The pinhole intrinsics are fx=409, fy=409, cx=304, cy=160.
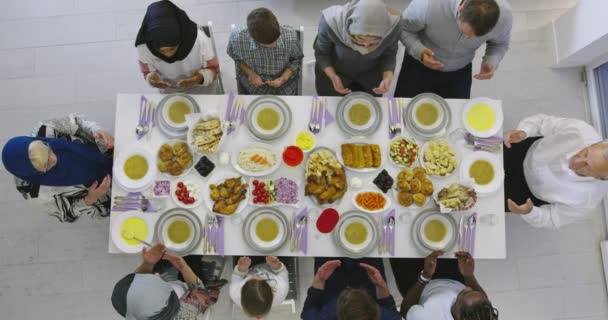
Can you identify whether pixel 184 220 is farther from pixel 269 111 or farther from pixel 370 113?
pixel 370 113

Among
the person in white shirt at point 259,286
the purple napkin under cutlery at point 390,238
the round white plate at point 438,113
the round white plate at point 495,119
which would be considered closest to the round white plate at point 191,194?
the person in white shirt at point 259,286

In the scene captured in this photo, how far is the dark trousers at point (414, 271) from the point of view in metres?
2.44

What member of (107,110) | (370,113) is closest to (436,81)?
(370,113)

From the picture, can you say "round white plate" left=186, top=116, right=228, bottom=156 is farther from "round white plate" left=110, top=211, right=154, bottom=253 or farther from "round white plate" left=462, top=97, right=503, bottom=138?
"round white plate" left=462, top=97, right=503, bottom=138

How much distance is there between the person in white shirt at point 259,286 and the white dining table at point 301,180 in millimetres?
83

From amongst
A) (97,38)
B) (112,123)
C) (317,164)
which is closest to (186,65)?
(317,164)

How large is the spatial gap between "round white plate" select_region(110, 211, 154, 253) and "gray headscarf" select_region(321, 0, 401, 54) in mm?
Answer: 1459

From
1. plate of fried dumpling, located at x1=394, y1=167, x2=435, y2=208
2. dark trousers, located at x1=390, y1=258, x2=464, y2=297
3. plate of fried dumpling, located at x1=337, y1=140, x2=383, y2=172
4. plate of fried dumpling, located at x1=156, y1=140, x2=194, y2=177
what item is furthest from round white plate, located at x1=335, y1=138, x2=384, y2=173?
plate of fried dumpling, located at x1=156, y1=140, x2=194, y2=177

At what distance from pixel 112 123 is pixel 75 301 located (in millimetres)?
1336

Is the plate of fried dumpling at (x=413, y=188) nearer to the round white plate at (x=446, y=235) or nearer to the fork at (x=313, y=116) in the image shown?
the round white plate at (x=446, y=235)

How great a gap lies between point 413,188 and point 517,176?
2.48 feet

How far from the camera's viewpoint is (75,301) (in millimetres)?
2977

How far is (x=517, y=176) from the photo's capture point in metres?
2.47

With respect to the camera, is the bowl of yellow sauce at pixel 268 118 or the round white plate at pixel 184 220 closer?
the round white plate at pixel 184 220
